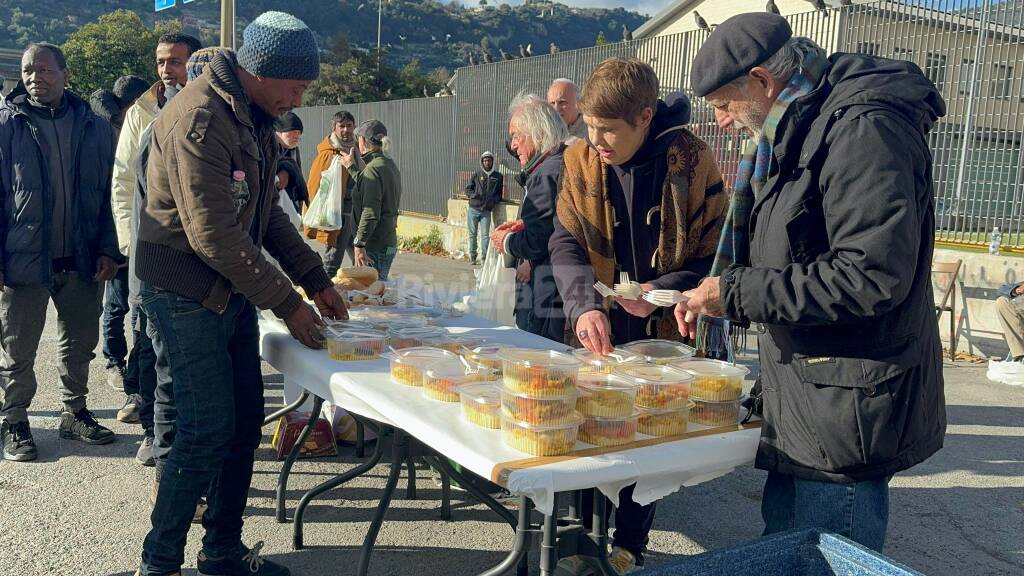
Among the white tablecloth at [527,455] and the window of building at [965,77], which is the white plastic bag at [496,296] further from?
the window of building at [965,77]

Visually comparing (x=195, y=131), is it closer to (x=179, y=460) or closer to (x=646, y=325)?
(x=179, y=460)

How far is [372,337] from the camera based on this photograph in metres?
2.71

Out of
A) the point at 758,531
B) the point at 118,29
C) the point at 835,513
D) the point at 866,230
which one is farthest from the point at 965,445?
the point at 118,29

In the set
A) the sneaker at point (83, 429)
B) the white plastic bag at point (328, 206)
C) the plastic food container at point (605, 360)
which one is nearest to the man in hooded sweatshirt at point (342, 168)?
the white plastic bag at point (328, 206)

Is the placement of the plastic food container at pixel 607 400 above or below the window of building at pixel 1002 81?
below

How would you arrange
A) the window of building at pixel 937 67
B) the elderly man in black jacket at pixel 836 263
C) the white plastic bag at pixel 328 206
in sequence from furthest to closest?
the window of building at pixel 937 67
the white plastic bag at pixel 328 206
the elderly man in black jacket at pixel 836 263

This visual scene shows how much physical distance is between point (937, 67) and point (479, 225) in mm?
6772

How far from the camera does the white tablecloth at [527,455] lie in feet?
5.86

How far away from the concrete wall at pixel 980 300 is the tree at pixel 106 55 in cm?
2886

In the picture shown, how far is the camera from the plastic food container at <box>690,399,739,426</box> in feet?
6.98

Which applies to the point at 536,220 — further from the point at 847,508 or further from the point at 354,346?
the point at 847,508

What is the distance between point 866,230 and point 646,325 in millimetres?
1331

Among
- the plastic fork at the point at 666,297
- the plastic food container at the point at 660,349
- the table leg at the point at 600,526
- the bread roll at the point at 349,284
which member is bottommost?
the table leg at the point at 600,526

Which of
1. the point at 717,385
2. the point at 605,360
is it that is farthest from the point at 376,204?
the point at 717,385
